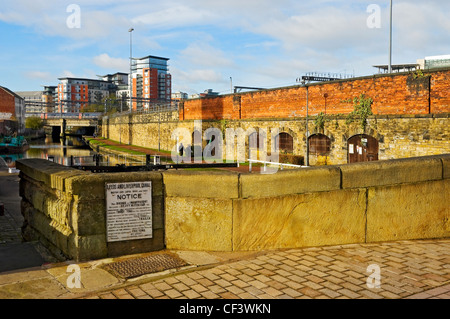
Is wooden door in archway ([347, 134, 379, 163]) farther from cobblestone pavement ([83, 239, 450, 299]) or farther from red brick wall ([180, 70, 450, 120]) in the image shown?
cobblestone pavement ([83, 239, 450, 299])

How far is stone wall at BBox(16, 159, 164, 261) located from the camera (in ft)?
16.3

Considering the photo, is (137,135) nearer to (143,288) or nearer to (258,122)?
(258,122)

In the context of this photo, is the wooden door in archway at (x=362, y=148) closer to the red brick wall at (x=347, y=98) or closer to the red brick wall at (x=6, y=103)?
the red brick wall at (x=347, y=98)

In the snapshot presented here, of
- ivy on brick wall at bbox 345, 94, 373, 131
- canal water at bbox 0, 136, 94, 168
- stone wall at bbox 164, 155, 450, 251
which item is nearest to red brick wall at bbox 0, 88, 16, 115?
canal water at bbox 0, 136, 94, 168

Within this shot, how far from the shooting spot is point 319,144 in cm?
2442

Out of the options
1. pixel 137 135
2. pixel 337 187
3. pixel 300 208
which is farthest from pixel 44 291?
pixel 137 135

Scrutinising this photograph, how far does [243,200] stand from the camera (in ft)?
17.3

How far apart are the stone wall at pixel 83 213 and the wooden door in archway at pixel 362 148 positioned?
17546mm

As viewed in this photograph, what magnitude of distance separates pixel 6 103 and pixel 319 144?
6461cm

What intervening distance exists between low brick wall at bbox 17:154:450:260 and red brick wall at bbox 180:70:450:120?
14.9 meters

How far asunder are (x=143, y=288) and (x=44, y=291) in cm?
104

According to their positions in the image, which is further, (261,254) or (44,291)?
(261,254)

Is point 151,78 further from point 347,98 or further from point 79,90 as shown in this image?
point 347,98

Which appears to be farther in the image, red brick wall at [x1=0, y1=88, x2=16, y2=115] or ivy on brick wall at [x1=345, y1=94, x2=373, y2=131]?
red brick wall at [x1=0, y1=88, x2=16, y2=115]
